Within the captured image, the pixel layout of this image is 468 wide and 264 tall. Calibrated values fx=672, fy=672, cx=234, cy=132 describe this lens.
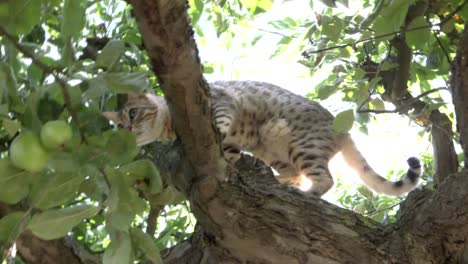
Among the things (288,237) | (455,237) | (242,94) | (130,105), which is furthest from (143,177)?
(242,94)

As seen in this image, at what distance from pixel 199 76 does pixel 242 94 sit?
9.69 ft

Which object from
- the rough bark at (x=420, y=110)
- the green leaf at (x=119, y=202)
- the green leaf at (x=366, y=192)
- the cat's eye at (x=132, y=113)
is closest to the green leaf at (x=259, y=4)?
the rough bark at (x=420, y=110)

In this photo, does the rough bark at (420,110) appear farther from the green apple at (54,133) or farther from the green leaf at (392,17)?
the green apple at (54,133)

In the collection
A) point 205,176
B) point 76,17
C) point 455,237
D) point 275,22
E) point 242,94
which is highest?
point 76,17

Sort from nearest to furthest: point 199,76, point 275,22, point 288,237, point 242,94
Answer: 1. point 199,76
2. point 288,237
3. point 275,22
4. point 242,94

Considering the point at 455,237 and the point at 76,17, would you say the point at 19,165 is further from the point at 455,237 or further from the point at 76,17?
the point at 455,237

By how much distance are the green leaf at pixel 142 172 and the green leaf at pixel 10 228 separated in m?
0.24

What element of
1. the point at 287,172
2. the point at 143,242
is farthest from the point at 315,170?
the point at 143,242

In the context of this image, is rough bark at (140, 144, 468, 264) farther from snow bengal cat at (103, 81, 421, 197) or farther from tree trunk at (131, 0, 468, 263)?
snow bengal cat at (103, 81, 421, 197)

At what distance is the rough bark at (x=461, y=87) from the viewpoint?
2377 mm

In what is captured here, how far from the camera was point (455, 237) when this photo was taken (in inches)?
82.0

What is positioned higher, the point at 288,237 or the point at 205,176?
the point at 205,176

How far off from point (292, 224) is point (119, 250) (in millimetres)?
776

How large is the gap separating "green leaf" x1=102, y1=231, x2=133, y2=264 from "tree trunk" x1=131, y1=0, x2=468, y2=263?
0.54 metres
